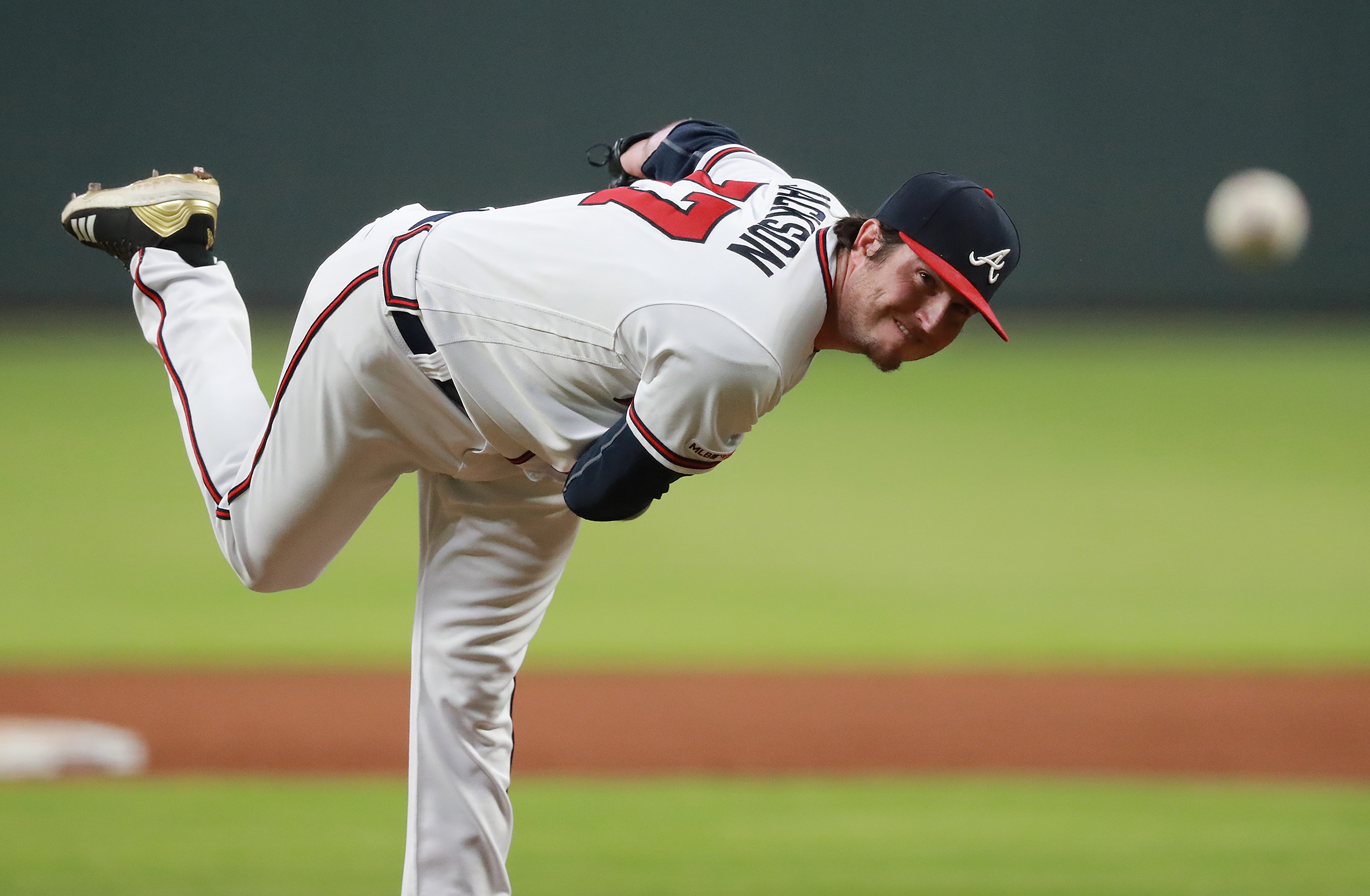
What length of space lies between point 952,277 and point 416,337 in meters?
0.97

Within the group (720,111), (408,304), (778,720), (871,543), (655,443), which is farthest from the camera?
(720,111)

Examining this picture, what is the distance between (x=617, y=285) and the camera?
262 cm

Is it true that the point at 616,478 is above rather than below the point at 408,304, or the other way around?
below

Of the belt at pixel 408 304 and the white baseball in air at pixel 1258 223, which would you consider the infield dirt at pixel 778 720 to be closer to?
the belt at pixel 408 304

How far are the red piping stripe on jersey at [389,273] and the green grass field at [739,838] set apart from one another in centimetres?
156

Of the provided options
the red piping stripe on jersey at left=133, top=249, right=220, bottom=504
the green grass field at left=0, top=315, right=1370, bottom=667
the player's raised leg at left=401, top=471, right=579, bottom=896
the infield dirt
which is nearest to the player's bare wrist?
the player's raised leg at left=401, top=471, right=579, bottom=896

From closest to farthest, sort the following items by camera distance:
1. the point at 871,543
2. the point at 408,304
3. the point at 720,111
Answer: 1. the point at 408,304
2. the point at 871,543
3. the point at 720,111

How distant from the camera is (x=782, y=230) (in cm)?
265

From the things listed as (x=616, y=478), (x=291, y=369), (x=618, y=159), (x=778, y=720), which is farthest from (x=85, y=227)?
(x=778, y=720)

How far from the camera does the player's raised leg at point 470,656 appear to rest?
3.11m

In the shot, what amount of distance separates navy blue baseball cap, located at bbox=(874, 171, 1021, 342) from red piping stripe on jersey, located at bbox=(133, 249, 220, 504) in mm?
1473

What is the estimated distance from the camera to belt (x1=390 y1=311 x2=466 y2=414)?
2.78m

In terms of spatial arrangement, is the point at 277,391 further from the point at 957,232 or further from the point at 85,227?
the point at 957,232

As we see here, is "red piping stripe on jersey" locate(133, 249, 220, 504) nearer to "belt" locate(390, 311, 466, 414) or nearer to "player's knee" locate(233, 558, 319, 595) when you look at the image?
"player's knee" locate(233, 558, 319, 595)
